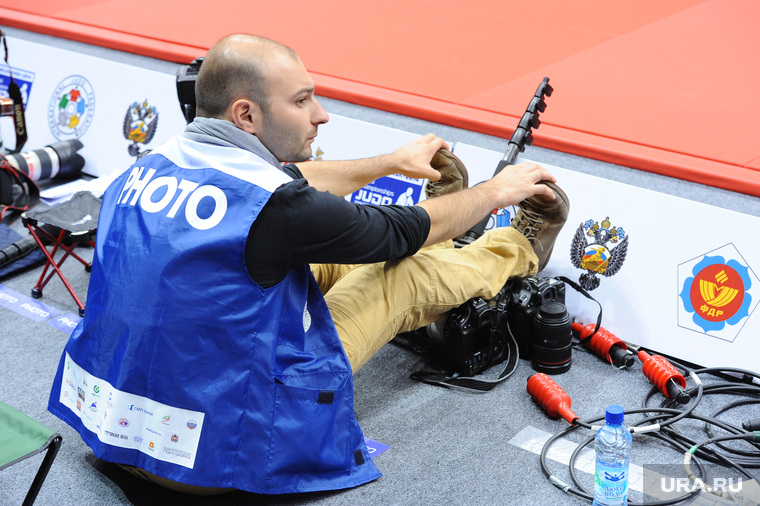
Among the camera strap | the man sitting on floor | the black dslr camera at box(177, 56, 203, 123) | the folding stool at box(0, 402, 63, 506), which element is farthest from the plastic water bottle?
the camera strap

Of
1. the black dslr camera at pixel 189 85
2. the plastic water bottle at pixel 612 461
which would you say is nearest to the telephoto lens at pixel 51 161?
the black dslr camera at pixel 189 85

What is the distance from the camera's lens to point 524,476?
81.8 inches

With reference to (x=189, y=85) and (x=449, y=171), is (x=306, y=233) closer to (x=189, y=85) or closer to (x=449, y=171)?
(x=449, y=171)

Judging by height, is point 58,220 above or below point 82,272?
above

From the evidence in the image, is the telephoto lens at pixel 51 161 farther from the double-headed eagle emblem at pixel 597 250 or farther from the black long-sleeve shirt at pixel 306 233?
the double-headed eagle emblem at pixel 597 250

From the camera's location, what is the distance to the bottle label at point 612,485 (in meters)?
1.85

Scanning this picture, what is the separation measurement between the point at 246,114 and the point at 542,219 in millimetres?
1122

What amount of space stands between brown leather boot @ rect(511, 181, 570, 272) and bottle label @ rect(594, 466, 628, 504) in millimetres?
931

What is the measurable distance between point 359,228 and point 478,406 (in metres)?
0.82

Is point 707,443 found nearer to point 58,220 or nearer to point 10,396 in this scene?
point 10,396

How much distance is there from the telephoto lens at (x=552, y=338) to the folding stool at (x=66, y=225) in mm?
1657

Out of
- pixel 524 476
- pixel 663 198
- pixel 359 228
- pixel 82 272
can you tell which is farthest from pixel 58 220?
pixel 663 198

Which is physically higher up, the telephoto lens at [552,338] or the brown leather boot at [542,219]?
the brown leather boot at [542,219]

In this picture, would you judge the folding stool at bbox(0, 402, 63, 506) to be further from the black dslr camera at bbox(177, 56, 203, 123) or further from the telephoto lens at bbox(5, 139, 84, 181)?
the telephoto lens at bbox(5, 139, 84, 181)
